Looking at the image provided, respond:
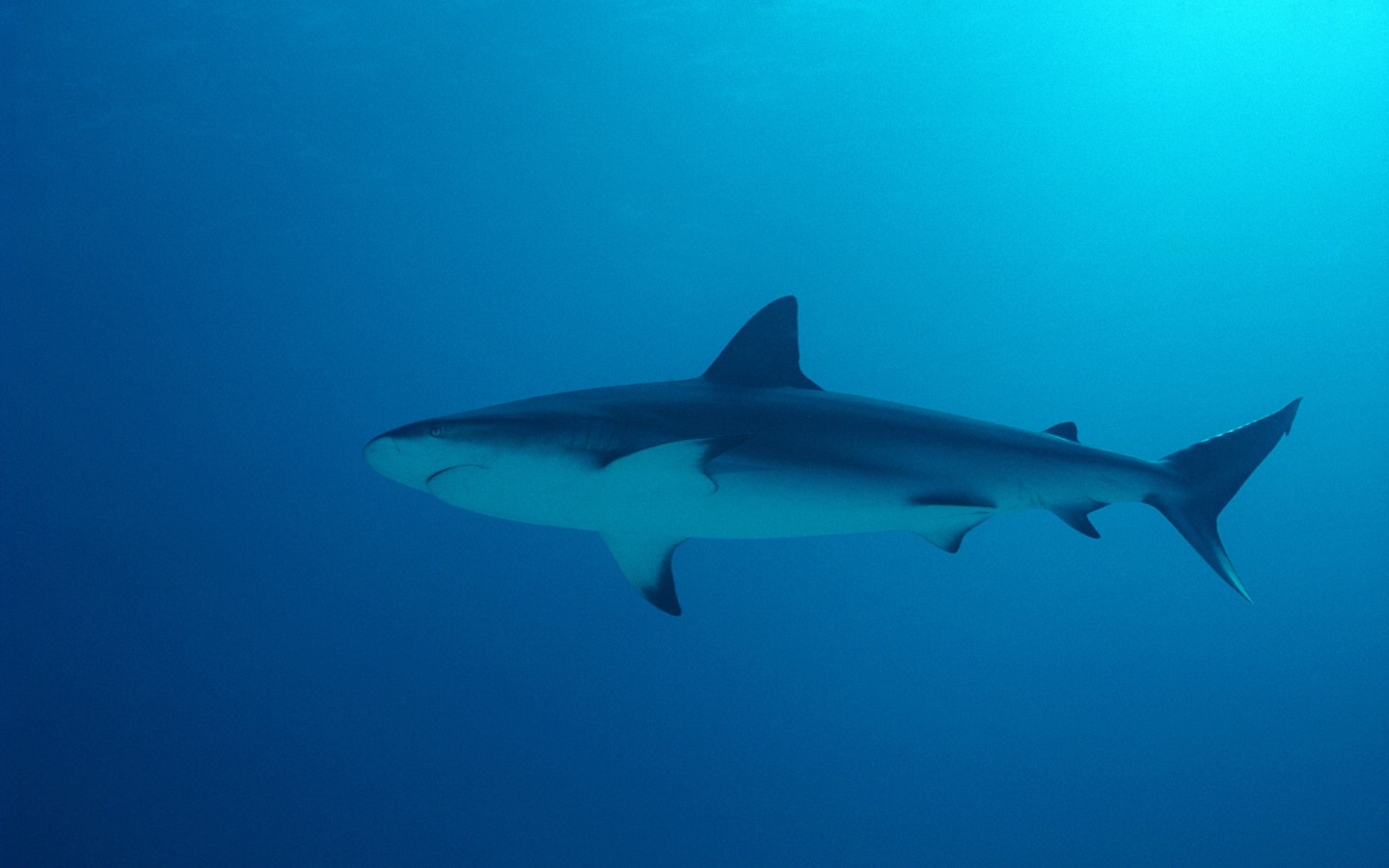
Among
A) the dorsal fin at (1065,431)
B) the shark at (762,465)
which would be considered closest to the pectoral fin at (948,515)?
the shark at (762,465)

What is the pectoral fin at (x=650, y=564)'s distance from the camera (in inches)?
130

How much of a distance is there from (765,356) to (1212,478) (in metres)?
1.97

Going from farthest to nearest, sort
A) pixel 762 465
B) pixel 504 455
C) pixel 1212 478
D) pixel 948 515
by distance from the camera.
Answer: pixel 1212 478
pixel 948 515
pixel 762 465
pixel 504 455

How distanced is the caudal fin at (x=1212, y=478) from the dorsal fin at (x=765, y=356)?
154 cm

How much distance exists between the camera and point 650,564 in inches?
133

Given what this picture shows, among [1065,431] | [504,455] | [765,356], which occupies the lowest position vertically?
[504,455]

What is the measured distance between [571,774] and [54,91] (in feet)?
45.0

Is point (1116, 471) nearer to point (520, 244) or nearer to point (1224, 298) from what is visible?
point (520, 244)

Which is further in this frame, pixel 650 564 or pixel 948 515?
pixel 650 564

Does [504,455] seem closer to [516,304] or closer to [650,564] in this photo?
[650,564]

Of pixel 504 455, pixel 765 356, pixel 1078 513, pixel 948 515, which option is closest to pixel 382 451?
pixel 504 455

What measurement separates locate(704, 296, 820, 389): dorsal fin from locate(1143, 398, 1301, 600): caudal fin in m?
1.54

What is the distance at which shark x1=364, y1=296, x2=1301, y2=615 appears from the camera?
2586mm

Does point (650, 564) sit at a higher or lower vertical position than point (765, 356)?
lower
